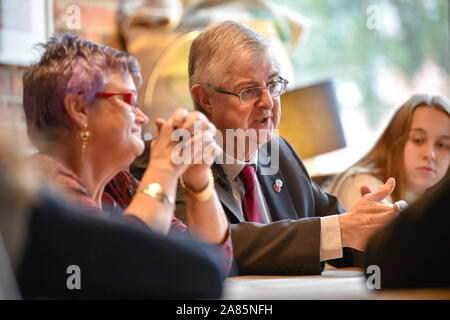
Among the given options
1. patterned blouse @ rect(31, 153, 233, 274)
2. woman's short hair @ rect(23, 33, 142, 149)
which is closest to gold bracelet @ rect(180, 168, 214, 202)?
patterned blouse @ rect(31, 153, 233, 274)

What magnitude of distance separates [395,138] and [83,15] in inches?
52.8

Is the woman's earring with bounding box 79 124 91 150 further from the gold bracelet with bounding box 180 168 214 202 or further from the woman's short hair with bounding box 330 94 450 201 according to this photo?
the woman's short hair with bounding box 330 94 450 201

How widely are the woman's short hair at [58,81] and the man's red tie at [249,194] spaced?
0.38 meters

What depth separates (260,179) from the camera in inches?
46.9

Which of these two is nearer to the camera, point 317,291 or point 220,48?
point 317,291

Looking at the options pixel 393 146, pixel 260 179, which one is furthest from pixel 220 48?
pixel 393 146

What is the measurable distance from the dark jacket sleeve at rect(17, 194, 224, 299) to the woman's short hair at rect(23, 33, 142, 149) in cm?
23

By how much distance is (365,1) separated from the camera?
3797 millimetres

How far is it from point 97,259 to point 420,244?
0.31 metres

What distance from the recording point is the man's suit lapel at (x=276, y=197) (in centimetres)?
119

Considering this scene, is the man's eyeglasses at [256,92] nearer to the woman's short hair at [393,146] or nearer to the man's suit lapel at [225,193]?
the man's suit lapel at [225,193]

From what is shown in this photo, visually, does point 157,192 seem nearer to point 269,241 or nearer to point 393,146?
point 269,241
